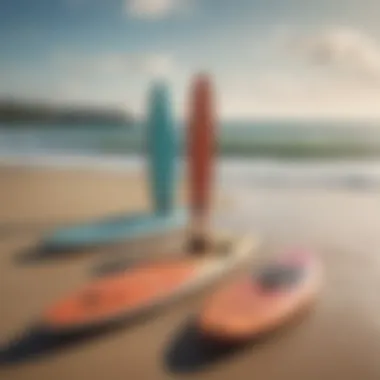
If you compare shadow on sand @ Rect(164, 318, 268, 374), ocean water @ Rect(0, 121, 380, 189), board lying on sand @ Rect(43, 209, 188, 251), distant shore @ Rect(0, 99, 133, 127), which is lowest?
shadow on sand @ Rect(164, 318, 268, 374)

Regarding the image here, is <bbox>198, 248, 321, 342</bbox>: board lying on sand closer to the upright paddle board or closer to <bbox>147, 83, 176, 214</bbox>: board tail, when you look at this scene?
the upright paddle board

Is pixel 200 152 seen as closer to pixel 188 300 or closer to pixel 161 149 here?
pixel 161 149

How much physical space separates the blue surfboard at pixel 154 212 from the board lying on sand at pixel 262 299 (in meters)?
0.15

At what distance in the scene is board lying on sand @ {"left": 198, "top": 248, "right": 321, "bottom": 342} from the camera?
3.16 feet

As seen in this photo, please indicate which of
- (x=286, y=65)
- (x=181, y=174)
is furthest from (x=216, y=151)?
(x=286, y=65)

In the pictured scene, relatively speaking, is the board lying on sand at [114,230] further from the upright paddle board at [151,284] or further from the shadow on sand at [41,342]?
the shadow on sand at [41,342]

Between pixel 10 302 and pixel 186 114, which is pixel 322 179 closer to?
pixel 186 114

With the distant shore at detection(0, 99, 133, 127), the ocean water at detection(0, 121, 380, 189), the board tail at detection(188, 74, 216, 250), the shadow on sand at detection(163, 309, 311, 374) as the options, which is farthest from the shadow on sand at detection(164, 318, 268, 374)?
the distant shore at detection(0, 99, 133, 127)

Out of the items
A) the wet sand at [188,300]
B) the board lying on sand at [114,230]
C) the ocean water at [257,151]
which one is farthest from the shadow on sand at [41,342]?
the ocean water at [257,151]

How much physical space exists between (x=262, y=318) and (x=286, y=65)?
43cm

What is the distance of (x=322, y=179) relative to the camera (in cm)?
114

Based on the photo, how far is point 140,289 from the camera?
3.32 feet

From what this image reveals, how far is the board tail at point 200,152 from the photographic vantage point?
108 centimetres

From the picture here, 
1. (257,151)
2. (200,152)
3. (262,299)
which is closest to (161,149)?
(200,152)
